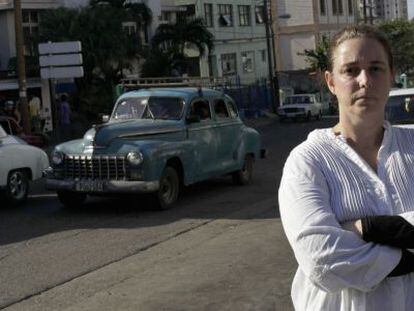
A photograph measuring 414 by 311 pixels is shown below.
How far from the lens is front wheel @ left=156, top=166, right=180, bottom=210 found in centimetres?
1151

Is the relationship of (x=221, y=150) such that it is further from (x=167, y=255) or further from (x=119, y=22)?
(x=119, y=22)

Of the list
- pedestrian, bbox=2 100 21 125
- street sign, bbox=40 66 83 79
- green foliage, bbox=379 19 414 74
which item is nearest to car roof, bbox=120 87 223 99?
street sign, bbox=40 66 83 79

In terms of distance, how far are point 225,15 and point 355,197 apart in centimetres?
5303

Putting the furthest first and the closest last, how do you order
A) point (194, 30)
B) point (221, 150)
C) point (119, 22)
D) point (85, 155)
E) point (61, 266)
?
1. point (194, 30)
2. point (119, 22)
3. point (221, 150)
4. point (85, 155)
5. point (61, 266)

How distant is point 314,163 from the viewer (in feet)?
8.02

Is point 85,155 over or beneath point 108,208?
over

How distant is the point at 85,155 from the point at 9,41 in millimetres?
24311

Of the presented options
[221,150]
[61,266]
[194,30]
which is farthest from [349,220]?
[194,30]

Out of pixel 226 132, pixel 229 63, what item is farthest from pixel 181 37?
pixel 226 132

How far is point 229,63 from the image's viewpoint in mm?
55125

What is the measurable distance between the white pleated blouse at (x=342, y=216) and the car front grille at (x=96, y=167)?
9010 mm

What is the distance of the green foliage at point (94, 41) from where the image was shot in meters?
31.8

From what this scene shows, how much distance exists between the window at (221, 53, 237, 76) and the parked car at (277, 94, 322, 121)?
11.1 meters

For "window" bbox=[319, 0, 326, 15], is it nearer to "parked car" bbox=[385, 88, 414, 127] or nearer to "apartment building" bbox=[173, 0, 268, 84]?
"apartment building" bbox=[173, 0, 268, 84]
